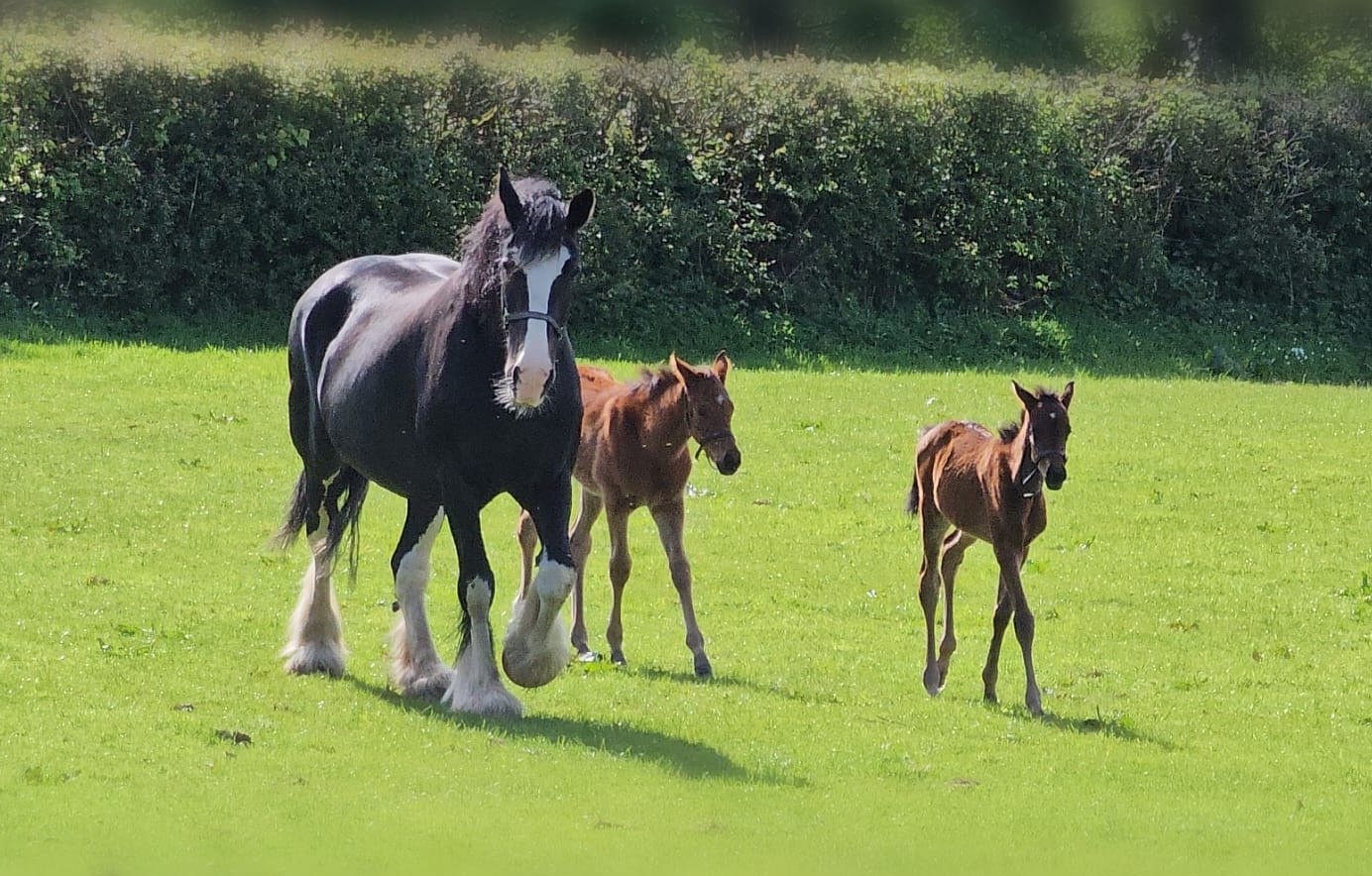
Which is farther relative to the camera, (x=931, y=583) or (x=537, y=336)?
(x=931, y=583)

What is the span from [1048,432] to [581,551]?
11.4 ft

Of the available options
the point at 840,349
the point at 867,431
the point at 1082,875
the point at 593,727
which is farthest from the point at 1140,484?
the point at 1082,875

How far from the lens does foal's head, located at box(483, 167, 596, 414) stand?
8.36 m

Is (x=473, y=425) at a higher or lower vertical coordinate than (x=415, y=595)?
higher

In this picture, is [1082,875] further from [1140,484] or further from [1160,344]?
[1160,344]

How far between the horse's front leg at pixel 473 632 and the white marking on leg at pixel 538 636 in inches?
4.3

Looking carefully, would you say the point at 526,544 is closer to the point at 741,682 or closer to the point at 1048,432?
the point at 741,682

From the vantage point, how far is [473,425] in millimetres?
9141

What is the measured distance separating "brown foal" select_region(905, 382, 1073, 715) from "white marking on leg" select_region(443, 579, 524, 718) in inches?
104

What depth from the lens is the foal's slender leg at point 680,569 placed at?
10891 millimetres

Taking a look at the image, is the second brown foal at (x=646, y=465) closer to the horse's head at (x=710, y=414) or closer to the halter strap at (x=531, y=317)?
the horse's head at (x=710, y=414)

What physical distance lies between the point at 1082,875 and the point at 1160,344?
1931 cm

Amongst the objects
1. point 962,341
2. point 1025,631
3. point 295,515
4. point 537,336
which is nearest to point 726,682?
point 1025,631

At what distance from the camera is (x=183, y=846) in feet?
22.7
